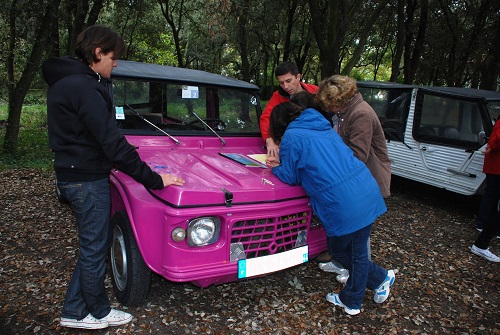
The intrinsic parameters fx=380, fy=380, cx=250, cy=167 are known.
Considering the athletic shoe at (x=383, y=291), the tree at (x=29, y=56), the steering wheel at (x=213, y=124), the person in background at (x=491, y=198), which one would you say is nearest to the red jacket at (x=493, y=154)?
the person in background at (x=491, y=198)

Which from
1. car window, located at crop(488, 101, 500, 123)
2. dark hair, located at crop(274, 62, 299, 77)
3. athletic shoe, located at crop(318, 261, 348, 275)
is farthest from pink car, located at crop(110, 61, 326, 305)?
car window, located at crop(488, 101, 500, 123)

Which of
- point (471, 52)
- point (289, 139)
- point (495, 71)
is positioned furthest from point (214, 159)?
point (471, 52)

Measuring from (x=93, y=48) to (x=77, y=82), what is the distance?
0.23 metres

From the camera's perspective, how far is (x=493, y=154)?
14.6 feet

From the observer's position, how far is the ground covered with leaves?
2.81 metres

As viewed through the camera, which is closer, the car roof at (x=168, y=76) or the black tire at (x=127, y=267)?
the black tire at (x=127, y=267)

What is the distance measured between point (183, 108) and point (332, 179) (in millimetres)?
1887

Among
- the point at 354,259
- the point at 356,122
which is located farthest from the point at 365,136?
the point at 354,259

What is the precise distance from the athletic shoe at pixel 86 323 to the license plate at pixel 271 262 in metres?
1.01

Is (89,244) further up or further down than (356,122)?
further down

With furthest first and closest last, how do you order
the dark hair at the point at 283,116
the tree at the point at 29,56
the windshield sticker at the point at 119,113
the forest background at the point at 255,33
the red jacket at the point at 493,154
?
the forest background at the point at 255,33, the tree at the point at 29,56, the red jacket at the point at 493,154, the windshield sticker at the point at 119,113, the dark hair at the point at 283,116

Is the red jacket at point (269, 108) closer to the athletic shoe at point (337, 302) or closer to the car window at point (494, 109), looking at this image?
the athletic shoe at point (337, 302)

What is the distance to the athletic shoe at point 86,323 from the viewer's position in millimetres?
2562

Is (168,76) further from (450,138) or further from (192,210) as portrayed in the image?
(450,138)
